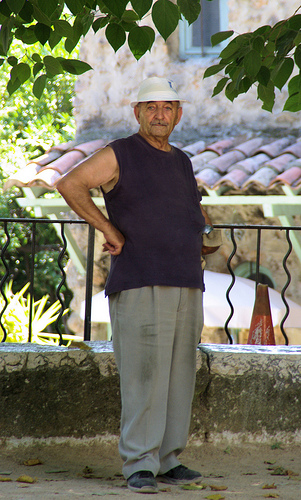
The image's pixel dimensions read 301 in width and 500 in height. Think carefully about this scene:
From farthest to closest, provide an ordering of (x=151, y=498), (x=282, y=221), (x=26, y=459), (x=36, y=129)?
(x=36, y=129), (x=282, y=221), (x=26, y=459), (x=151, y=498)

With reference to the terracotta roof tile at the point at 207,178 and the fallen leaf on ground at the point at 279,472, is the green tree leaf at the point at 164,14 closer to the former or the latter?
the fallen leaf on ground at the point at 279,472

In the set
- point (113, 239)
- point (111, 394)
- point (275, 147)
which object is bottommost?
point (111, 394)

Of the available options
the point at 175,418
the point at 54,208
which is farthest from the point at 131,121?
the point at 175,418

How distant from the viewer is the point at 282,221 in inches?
278

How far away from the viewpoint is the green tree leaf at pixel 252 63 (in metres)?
2.63

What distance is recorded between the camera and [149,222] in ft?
8.96

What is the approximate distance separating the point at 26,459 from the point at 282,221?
4497 mm

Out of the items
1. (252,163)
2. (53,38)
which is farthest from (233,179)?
(53,38)

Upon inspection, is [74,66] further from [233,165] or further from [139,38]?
[233,165]

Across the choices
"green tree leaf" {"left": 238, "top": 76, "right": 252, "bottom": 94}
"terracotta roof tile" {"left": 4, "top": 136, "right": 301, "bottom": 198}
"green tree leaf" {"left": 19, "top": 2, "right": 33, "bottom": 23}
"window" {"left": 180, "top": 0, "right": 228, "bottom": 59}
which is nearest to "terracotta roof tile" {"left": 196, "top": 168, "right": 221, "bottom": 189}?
"terracotta roof tile" {"left": 4, "top": 136, "right": 301, "bottom": 198}

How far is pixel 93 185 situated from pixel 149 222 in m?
0.28

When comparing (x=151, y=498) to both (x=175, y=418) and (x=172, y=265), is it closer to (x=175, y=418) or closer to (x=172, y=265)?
(x=175, y=418)

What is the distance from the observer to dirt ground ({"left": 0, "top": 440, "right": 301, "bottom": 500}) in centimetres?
269

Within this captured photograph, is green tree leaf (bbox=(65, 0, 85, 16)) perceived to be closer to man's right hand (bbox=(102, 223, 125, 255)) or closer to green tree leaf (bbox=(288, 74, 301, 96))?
man's right hand (bbox=(102, 223, 125, 255))
